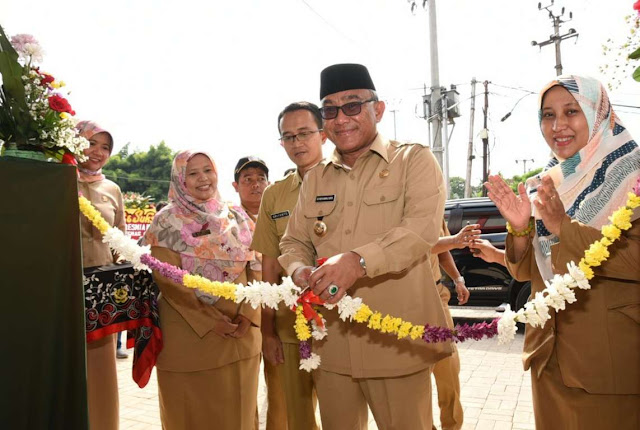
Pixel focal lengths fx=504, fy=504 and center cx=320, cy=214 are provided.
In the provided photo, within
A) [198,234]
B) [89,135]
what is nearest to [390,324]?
[198,234]

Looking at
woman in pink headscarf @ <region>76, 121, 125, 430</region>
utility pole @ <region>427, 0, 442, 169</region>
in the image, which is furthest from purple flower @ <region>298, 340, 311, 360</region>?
utility pole @ <region>427, 0, 442, 169</region>

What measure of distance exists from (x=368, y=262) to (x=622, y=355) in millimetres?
1141

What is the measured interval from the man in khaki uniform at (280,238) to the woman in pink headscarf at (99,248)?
114 centimetres

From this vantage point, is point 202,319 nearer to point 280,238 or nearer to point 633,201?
point 280,238

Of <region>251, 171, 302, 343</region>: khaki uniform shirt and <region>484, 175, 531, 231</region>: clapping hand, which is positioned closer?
<region>484, 175, 531, 231</region>: clapping hand

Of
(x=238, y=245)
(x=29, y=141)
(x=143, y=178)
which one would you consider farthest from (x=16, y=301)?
(x=143, y=178)

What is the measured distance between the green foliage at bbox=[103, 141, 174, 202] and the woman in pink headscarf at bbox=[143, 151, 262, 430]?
173ft

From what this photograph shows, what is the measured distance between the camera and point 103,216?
3.98m

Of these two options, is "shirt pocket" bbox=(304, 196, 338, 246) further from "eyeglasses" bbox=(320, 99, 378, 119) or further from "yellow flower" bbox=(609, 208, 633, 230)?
"yellow flower" bbox=(609, 208, 633, 230)

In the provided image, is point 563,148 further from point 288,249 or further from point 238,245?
point 238,245

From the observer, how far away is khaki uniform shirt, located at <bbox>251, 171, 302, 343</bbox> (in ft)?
10.6

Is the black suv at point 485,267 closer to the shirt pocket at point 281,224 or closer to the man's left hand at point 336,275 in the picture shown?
the shirt pocket at point 281,224

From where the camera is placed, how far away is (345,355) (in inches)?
94.7

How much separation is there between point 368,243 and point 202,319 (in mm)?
1402
